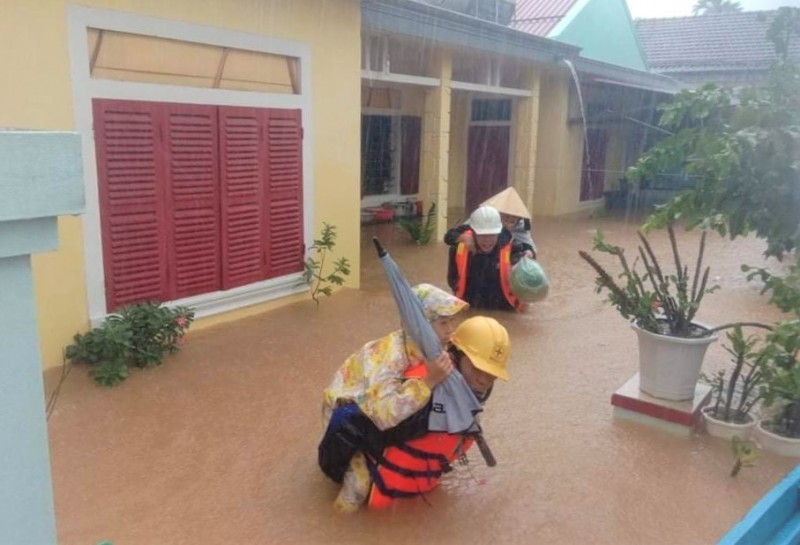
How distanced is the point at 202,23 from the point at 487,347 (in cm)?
391

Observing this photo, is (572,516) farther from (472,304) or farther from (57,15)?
(57,15)

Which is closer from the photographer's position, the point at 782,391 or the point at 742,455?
the point at 742,455

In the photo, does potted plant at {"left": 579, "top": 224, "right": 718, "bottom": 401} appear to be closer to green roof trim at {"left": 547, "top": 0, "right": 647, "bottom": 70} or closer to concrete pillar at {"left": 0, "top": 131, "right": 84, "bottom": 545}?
concrete pillar at {"left": 0, "top": 131, "right": 84, "bottom": 545}

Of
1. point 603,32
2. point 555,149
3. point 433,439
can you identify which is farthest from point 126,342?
point 603,32

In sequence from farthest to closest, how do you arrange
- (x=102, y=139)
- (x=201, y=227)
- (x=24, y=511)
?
(x=201, y=227) → (x=102, y=139) → (x=24, y=511)

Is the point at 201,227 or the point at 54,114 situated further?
the point at 201,227

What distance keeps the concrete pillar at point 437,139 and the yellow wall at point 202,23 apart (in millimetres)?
3382

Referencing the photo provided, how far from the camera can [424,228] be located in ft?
34.6

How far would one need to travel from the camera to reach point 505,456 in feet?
12.4

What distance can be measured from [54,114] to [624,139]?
1527 cm

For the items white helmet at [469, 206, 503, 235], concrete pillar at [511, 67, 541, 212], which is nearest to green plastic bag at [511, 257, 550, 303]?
white helmet at [469, 206, 503, 235]

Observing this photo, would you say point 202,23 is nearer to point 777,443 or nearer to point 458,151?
point 777,443

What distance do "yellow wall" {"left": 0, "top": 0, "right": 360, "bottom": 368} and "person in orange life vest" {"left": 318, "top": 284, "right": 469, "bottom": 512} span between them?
8.40ft

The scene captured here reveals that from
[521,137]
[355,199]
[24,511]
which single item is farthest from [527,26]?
[24,511]
